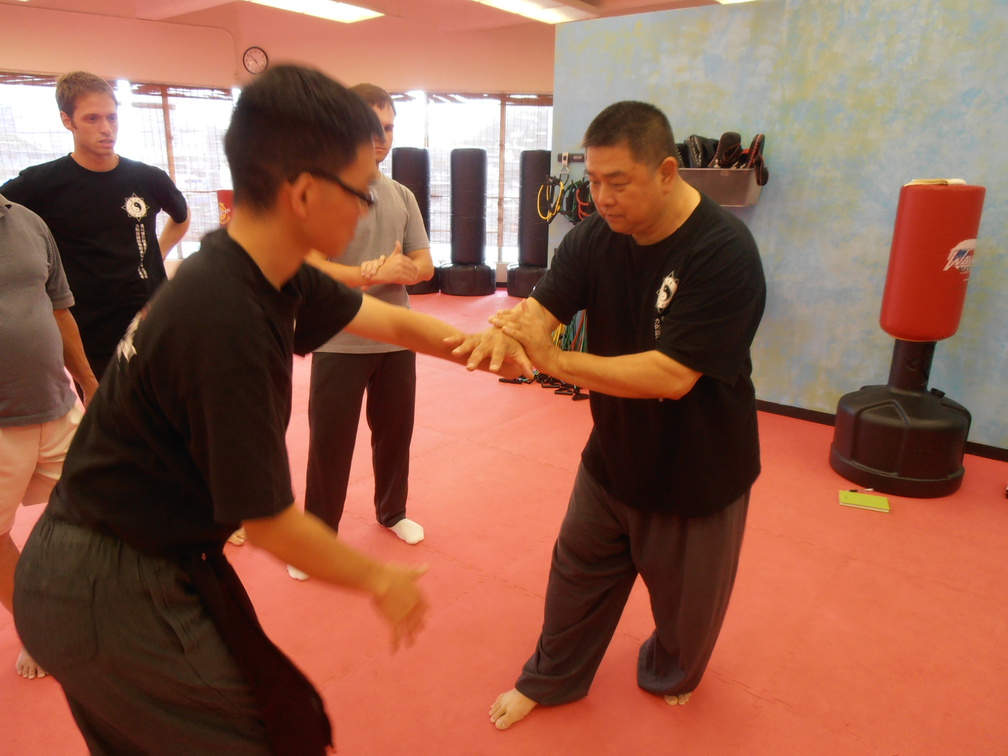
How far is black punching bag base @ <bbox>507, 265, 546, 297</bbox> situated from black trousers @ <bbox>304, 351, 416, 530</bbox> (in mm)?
5254

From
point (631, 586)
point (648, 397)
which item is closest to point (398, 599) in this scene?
point (648, 397)

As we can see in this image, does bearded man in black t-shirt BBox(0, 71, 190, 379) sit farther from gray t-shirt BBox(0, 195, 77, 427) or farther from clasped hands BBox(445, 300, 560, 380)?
clasped hands BBox(445, 300, 560, 380)

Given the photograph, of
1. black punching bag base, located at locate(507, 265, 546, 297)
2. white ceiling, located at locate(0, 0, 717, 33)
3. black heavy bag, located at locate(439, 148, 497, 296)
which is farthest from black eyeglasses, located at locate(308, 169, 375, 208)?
black heavy bag, located at locate(439, 148, 497, 296)

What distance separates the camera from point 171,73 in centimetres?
833

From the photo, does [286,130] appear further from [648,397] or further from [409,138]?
[409,138]

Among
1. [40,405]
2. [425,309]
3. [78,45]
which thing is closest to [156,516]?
[40,405]

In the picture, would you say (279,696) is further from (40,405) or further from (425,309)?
(425,309)

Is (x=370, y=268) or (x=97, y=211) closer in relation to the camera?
(x=370, y=268)

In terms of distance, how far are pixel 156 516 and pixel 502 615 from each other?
1.73 metres

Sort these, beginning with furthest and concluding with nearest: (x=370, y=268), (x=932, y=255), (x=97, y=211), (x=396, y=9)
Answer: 1. (x=396, y=9)
2. (x=932, y=255)
3. (x=97, y=211)
4. (x=370, y=268)

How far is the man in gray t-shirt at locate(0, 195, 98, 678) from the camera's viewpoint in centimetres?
199

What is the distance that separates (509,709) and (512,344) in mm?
1098

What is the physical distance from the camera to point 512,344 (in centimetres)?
181

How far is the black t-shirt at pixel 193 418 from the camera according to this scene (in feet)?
3.11
